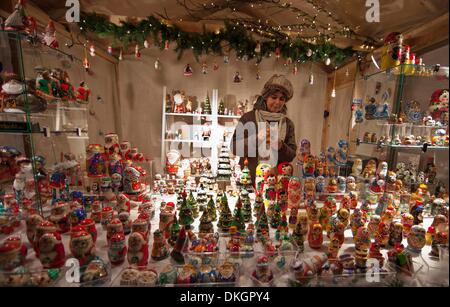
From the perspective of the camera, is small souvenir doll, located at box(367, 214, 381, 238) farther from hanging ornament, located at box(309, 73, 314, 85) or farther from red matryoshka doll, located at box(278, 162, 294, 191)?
hanging ornament, located at box(309, 73, 314, 85)

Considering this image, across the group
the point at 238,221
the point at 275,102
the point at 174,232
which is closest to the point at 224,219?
the point at 238,221

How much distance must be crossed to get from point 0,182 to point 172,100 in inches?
63.6

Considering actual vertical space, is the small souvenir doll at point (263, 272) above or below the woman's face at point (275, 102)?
below

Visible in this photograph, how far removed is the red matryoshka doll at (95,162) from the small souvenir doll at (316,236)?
1.53 m

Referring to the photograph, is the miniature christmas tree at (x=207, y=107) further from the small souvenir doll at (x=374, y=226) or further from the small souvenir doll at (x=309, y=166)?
the small souvenir doll at (x=374, y=226)

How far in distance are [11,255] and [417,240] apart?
6.78 ft

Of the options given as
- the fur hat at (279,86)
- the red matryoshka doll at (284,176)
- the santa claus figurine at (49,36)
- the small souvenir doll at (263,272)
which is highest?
the santa claus figurine at (49,36)

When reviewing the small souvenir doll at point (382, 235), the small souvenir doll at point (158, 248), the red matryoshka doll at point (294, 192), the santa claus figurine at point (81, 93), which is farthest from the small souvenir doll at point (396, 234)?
the santa claus figurine at point (81, 93)

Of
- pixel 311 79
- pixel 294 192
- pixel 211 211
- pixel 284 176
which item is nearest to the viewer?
pixel 211 211

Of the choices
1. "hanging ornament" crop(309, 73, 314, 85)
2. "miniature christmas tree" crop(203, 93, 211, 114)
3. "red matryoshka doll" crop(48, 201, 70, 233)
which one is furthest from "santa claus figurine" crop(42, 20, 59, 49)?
"hanging ornament" crop(309, 73, 314, 85)

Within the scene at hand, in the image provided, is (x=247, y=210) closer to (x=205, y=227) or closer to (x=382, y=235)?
(x=205, y=227)

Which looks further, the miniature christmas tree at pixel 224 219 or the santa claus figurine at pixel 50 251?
the miniature christmas tree at pixel 224 219

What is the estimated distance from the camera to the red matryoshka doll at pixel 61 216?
1.27 m

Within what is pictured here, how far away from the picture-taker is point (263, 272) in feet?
3.24
